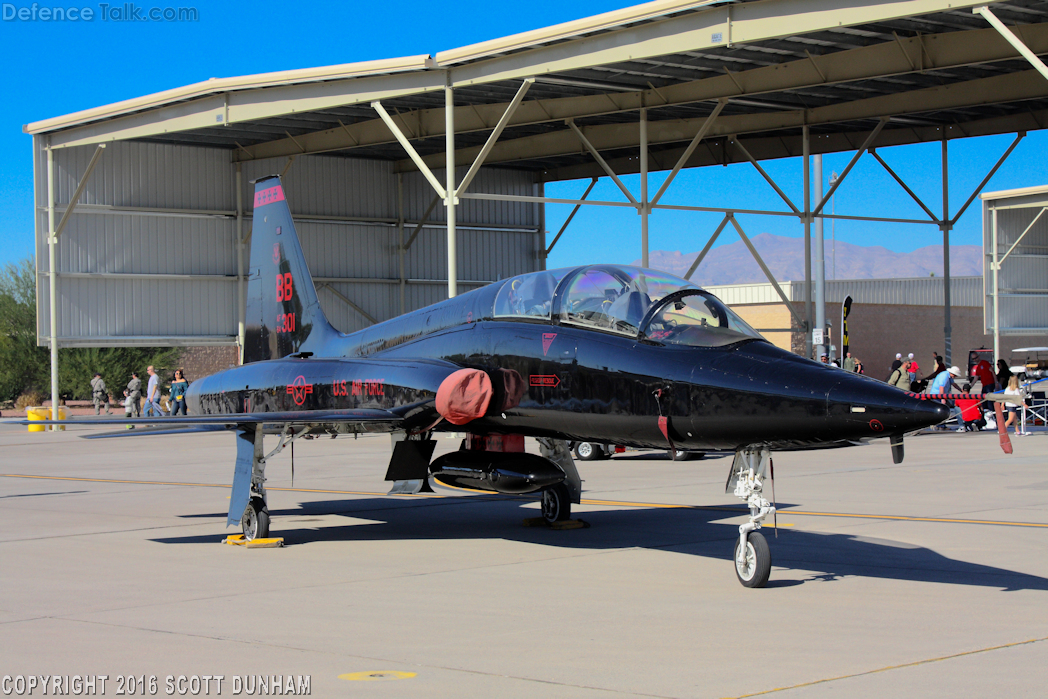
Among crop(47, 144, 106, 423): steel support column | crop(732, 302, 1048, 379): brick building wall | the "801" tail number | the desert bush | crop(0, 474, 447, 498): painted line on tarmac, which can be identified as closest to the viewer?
the "801" tail number

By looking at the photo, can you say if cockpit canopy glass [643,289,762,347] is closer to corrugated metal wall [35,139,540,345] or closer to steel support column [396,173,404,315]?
corrugated metal wall [35,139,540,345]

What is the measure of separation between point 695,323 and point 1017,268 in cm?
3797

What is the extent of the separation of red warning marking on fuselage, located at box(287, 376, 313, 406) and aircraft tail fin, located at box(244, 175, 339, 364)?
1.75 metres

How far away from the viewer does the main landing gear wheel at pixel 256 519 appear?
1077cm

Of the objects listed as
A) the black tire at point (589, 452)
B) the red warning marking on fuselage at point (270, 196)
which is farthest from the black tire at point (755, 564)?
the black tire at point (589, 452)

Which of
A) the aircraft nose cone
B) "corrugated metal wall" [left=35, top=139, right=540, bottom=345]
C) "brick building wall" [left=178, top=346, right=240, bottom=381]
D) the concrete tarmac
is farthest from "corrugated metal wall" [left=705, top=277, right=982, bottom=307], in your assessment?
the aircraft nose cone

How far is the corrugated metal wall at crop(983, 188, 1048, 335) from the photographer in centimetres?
4075

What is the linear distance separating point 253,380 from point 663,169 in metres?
27.1

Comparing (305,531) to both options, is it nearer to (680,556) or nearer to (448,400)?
(448,400)

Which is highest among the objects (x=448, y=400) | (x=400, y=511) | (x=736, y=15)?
(x=736, y=15)

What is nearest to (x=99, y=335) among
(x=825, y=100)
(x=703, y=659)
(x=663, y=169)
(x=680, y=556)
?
(x=663, y=169)

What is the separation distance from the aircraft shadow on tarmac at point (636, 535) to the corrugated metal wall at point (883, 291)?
1966 inches

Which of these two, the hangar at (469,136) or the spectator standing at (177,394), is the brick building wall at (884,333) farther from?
the spectator standing at (177,394)

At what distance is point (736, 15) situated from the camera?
62.5 feet
